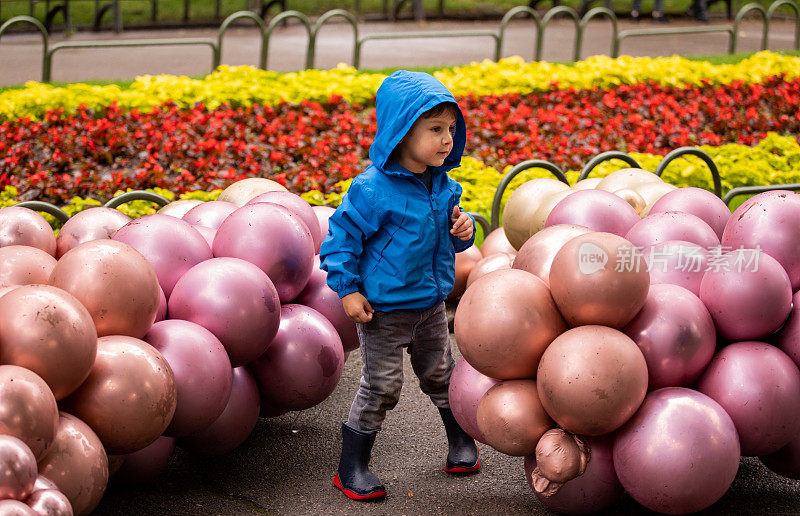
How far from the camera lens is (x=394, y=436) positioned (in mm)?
4121

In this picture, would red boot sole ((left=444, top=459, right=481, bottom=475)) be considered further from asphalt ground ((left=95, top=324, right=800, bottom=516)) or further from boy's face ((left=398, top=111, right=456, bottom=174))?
boy's face ((left=398, top=111, right=456, bottom=174))

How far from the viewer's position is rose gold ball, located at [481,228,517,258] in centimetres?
520

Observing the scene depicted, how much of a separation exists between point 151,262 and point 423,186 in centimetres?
108

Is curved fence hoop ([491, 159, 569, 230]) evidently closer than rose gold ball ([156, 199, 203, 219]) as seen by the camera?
No

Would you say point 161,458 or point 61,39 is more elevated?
point 61,39

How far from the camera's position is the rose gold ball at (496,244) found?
5.20 meters

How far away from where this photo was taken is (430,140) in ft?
11.4

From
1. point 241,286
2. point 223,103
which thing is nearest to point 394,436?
point 241,286

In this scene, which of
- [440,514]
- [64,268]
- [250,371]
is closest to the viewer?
[64,268]

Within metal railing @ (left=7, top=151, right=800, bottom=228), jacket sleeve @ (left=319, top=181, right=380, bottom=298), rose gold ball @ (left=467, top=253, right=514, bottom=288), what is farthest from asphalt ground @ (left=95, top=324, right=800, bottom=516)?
metal railing @ (left=7, top=151, right=800, bottom=228)

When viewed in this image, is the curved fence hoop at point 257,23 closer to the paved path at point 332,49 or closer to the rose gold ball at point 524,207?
the paved path at point 332,49

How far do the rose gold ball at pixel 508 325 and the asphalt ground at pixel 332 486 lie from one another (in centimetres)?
63

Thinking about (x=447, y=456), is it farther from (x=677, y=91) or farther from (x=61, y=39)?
(x=61, y=39)

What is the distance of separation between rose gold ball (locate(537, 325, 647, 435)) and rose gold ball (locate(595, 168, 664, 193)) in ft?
6.28
